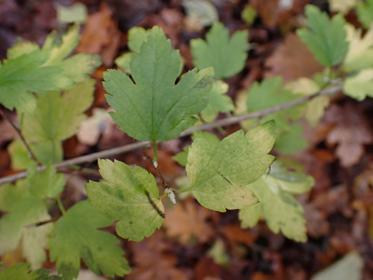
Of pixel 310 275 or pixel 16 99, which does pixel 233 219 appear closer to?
pixel 310 275

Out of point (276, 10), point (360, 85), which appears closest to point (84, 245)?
point (360, 85)

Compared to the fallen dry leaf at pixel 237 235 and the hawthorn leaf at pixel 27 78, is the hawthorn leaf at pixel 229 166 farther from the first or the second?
the fallen dry leaf at pixel 237 235

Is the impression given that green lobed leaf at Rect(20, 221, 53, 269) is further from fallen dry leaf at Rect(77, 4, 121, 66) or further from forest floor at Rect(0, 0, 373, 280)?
fallen dry leaf at Rect(77, 4, 121, 66)

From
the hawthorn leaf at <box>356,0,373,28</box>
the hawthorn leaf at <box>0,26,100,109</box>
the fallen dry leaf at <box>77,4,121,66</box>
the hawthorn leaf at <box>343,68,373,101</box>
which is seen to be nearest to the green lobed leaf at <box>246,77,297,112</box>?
the hawthorn leaf at <box>343,68,373,101</box>

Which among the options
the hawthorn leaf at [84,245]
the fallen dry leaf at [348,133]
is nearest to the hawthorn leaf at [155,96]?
the hawthorn leaf at [84,245]

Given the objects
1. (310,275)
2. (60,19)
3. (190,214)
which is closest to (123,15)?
(60,19)

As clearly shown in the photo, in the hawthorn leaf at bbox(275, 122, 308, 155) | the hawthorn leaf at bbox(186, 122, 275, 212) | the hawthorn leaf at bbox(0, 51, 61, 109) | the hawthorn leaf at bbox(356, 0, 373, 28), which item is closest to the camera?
the hawthorn leaf at bbox(186, 122, 275, 212)
